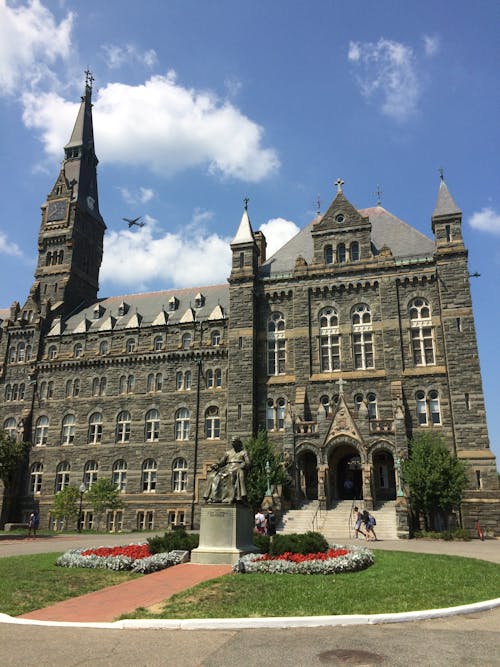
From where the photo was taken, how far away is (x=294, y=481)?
121ft

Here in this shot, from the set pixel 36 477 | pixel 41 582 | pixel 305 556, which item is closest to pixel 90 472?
pixel 36 477

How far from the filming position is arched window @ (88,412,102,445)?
1916 inches

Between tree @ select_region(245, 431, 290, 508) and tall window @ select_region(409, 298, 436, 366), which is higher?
tall window @ select_region(409, 298, 436, 366)

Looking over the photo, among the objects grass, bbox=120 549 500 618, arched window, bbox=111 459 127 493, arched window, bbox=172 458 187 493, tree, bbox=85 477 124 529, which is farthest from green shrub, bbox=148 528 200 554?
arched window, bbox=111 459 127 493

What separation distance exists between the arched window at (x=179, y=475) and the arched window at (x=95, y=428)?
25.7ft

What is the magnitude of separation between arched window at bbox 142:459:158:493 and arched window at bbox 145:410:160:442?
1.92 meters

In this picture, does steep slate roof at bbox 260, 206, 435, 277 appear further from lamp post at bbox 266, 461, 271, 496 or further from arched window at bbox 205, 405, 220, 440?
lamp post at bbox 266, 461, 271, 496

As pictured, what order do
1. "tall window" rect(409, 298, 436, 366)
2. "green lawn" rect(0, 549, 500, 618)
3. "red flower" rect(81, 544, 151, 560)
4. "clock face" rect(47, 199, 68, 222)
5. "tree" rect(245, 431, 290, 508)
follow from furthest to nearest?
1. "clock face" rect(47, 199, 68, 222)
2. "tall window" rect(409, 298, 436, 366)
3. "tree" rect(245, 431, 290, 508)
4. "red flower" rect(81, 544, 151, 560)
5. "green lawn" rect(0, 549, 500, 618)

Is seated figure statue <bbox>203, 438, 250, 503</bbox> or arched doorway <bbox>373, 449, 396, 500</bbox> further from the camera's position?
arched doorway <bbox>373, 449, 396, 500</bbox>

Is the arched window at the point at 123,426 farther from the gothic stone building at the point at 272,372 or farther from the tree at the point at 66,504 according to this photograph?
the tree at the point at 66,504

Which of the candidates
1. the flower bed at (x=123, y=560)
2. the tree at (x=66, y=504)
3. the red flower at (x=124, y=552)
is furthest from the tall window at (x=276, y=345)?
the flower bed at (x=123, y=560)

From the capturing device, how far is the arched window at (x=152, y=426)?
155 feet

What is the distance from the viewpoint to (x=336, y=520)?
33.0m

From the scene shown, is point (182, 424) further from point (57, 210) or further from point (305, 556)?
point (305, 556)
